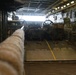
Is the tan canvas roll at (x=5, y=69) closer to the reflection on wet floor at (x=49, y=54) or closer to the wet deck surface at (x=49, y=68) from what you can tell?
the wet deck surface at (x=49, y=68)

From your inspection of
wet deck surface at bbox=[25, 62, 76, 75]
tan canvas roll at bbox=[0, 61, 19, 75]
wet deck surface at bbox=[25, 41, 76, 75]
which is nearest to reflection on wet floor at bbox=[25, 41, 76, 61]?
wet deck surface at bbox=[25, 41, 76, 75]

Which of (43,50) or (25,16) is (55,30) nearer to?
(43,50)

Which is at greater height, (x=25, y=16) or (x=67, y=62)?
(x=25, y=16)

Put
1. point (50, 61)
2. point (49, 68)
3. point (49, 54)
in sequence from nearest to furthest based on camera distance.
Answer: point (49, 68), point (50, 61), point (49, 54)

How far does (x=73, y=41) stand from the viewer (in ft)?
40.8

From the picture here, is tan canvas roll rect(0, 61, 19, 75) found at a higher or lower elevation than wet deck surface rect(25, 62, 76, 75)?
higher

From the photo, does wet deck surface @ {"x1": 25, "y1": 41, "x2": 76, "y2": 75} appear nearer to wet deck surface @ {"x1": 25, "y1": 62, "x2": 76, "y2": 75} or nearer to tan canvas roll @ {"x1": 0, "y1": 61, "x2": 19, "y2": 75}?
wet deck surface @ {"x1": 25, "y1": 62, "x2": 76, "y2": 75}

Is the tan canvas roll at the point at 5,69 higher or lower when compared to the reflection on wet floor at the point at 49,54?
higher

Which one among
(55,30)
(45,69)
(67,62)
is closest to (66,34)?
(55,30)

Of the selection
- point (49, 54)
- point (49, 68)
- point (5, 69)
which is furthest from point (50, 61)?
point (5, 69)

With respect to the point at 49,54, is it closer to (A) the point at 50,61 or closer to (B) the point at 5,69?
(A) the point at 50,61

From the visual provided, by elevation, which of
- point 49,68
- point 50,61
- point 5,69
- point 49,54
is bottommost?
point 49,68

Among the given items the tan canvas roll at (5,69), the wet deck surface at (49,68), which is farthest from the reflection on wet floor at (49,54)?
the tan canvas roll at (5,69)

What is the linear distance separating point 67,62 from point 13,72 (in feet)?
26.2
